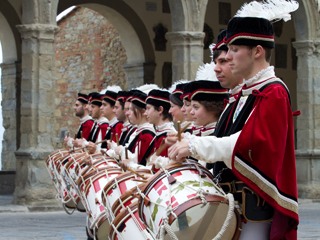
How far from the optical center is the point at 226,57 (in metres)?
2.67

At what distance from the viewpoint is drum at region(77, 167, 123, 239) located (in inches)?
166

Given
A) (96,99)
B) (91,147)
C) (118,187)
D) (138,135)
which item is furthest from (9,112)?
→ (118,187)

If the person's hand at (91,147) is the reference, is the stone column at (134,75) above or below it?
above

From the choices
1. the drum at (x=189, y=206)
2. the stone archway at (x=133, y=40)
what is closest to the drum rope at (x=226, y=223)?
the drum at (x=189, y=206)

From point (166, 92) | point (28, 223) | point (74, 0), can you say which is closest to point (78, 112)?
point (28, 223)

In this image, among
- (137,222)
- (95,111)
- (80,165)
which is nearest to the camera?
(137,222)

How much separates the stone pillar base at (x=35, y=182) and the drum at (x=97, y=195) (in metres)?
4.75

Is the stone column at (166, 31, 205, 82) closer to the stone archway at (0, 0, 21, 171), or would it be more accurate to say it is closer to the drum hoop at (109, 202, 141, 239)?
the stone archway at (0, 0, 21, 171)

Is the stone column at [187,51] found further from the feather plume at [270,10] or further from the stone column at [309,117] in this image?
the feather plume at [270,10]

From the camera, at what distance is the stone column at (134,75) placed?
1403 cm

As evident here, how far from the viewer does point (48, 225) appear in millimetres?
7727

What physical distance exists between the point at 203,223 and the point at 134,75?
11813mm

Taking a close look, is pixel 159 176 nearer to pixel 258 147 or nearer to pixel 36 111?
pixel 258 147

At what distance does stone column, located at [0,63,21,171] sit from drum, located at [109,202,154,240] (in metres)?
9.70
